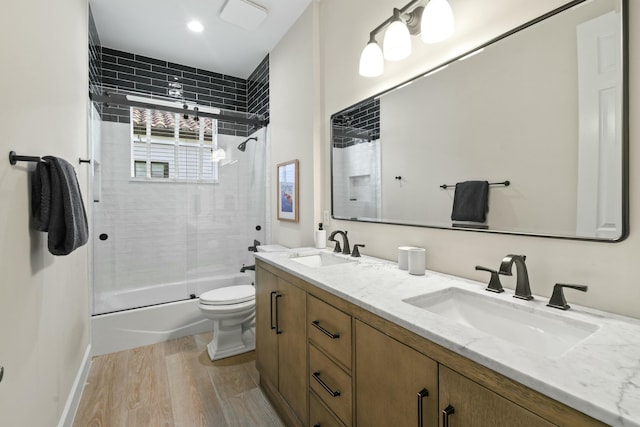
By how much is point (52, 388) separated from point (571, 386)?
1.98 meters

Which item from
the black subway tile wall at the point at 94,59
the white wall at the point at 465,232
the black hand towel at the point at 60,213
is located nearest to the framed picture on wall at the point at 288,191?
the white wall at the point at 465,232

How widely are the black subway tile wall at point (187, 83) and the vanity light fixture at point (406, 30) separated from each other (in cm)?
176

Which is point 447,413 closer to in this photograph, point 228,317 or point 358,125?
point 358,125

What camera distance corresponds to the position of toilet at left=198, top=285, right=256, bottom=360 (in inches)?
89.7

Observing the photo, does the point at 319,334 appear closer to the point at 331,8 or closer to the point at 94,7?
the point at 331,8

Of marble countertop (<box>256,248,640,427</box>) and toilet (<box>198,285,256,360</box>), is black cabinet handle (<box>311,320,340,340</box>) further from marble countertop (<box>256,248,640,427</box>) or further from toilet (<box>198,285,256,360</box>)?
toilet (<box>198,285,256,360</box>)

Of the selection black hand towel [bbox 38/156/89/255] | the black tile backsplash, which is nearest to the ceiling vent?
the black tile backsplash

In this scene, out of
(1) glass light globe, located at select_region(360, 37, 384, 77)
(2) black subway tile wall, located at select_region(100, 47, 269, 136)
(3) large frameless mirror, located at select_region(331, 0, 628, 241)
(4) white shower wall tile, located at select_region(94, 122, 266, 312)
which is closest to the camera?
(3) large frameless mirror, located at select_region(331, 0, 628, 241)

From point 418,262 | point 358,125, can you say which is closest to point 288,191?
point 358,125

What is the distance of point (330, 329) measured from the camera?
118 cm

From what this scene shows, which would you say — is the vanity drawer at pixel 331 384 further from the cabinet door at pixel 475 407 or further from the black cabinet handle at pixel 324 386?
the cabinet door at pixel 475 407

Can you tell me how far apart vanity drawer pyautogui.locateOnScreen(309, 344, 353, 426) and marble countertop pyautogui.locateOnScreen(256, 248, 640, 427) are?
0.31 meters

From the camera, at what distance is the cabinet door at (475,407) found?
586 millimetres

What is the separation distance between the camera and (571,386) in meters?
0.52
